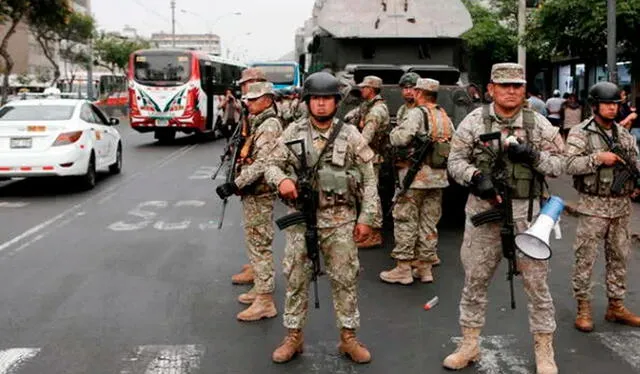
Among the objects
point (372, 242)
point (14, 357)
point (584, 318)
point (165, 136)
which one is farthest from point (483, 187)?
point (165, 136)

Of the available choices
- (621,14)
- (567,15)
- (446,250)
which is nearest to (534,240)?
(446,250)

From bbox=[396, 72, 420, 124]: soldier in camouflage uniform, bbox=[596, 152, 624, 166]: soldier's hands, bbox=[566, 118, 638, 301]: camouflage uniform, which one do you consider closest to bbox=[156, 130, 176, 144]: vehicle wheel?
bbox=[396, 72, 420, 124]: soldier in camouflage uniform

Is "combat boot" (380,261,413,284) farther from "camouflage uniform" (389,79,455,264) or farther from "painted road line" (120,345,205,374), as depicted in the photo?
"painted road line" (120,345,205,374)

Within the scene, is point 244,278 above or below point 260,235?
below

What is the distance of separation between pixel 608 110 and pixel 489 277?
1.61m

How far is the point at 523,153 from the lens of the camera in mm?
4730

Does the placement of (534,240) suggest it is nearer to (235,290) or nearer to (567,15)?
(235,290)

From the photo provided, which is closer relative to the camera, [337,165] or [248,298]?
[337,165]

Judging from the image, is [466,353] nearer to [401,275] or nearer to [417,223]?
[401,275]

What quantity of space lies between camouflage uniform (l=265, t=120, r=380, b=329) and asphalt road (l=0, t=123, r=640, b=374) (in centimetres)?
45

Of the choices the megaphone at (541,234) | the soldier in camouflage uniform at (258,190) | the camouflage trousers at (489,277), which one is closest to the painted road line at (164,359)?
the soldier in camouflage uniform at (258,190)

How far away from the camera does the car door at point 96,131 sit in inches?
556

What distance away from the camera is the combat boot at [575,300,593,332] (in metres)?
5.80

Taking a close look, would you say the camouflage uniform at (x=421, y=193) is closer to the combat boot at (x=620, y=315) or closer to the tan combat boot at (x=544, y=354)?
the combat boot at (x=620, y=315)
